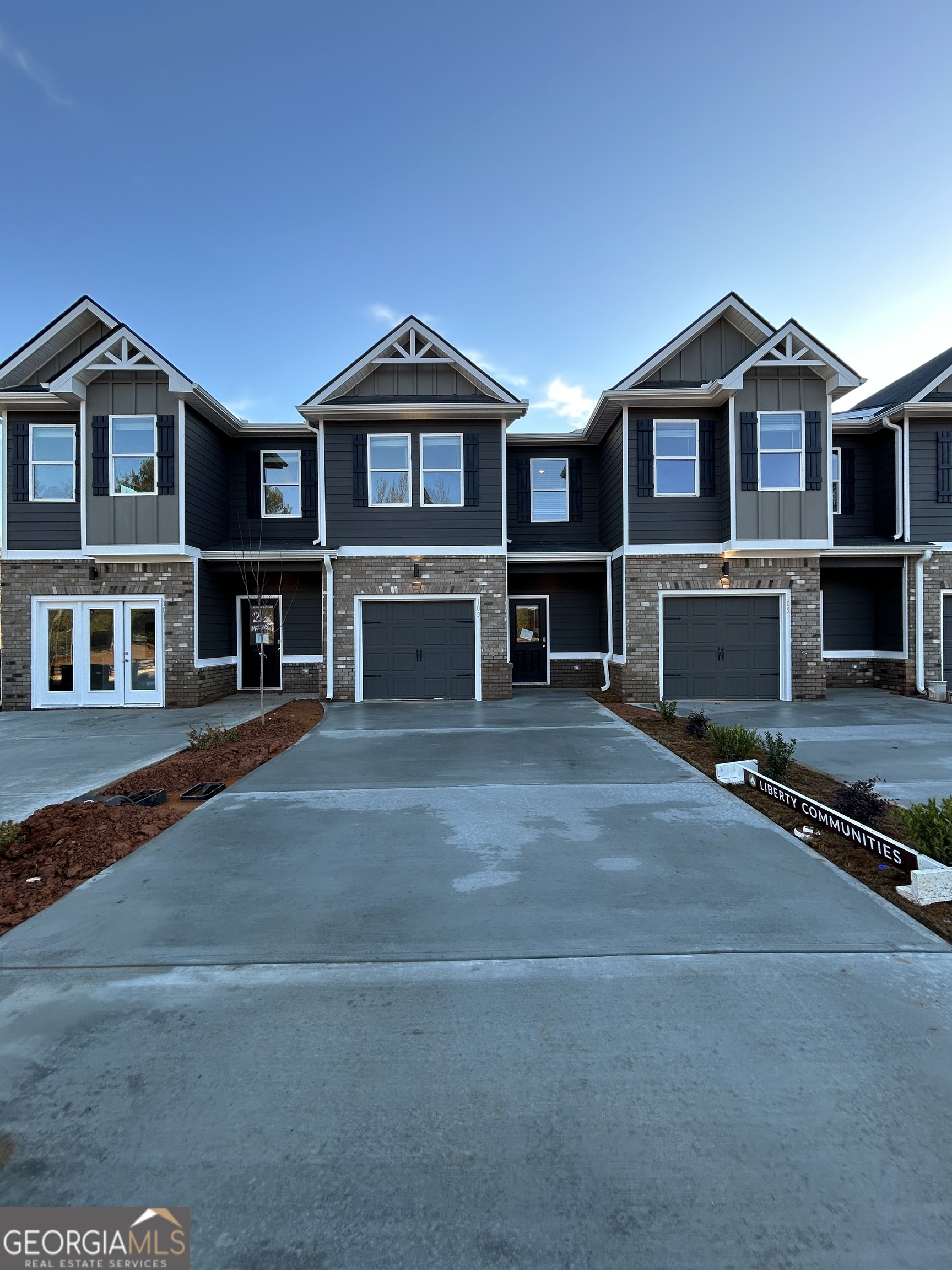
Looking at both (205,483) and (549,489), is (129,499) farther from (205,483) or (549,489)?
(549,489)

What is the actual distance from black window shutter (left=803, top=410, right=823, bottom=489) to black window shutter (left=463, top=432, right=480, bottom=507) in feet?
21.6

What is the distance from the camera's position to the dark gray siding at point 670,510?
13.0 metres

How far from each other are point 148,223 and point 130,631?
13.9 meters

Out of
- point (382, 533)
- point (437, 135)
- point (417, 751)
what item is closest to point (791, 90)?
point (437, 135)

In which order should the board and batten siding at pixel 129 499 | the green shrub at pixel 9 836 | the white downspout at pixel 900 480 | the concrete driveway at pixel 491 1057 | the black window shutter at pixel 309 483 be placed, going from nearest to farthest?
1. the concrete driveway at pixel 491 1057
2. the green shrub at pixel 9 836
3. the board and batten siding at pixel 129 499
4. the white downspout at pixel 900 480
5. the black window shutter at pixel 309 483

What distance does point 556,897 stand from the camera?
3.71 metres

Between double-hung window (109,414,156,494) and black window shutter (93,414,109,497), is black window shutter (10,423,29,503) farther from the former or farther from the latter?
double-hung window (109,414,156,494)

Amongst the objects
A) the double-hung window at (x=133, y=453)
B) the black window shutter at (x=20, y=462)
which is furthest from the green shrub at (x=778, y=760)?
the black window shutter at (x=20, y=462)

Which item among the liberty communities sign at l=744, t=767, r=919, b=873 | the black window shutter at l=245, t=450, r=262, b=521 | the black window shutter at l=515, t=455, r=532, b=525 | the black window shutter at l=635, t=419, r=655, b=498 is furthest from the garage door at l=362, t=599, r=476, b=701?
the liberty communities sign at l=744, t=767, r=919, b=873

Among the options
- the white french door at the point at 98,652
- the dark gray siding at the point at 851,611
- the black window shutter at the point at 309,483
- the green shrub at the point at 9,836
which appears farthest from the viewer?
the dark gray siding at the point at 851,611

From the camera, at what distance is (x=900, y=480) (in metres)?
13.9

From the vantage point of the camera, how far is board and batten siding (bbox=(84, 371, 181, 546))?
12.4 m

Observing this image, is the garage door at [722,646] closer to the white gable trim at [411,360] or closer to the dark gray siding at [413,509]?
the dark gray siding at [413,509]

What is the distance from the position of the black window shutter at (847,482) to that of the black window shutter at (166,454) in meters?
14.8
